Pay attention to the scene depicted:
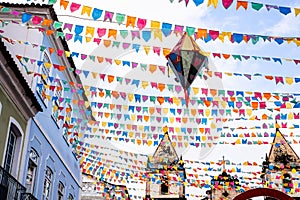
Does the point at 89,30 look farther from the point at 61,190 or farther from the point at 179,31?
the point at 61,190

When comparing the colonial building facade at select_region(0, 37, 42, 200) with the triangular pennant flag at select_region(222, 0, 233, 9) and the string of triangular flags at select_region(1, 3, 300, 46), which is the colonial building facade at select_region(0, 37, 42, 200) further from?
the triangular pennant flag at select_region(222, 0, 233, 9)

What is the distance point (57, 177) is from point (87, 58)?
7.12m

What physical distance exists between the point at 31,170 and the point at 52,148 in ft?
5.81

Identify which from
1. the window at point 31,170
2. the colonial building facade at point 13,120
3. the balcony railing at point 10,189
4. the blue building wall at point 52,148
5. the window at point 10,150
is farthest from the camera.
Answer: the blue building wall at point 52,148

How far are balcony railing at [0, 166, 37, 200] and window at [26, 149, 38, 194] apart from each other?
67.2 inches

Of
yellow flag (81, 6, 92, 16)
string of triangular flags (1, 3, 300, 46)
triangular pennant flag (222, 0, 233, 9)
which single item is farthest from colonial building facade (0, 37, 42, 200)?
triangular pennant flag (222, 0, 233, 9)

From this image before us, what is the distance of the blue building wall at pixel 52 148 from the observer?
41.0 feet

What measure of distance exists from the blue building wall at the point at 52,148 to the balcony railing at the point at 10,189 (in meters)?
1.52

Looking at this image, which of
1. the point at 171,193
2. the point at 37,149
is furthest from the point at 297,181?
the point at 37,149

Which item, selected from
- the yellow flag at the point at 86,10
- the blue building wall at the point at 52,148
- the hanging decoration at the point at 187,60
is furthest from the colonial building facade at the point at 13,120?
the hanging decoration at the point at 187,60

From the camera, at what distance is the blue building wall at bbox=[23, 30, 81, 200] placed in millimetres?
12500

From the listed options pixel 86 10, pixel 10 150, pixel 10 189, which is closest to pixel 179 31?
pixel 86 10

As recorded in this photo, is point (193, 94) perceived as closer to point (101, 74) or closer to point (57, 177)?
point (101, 74)

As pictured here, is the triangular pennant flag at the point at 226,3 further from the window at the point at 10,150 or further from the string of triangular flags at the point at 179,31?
the window at the point at 10,150
